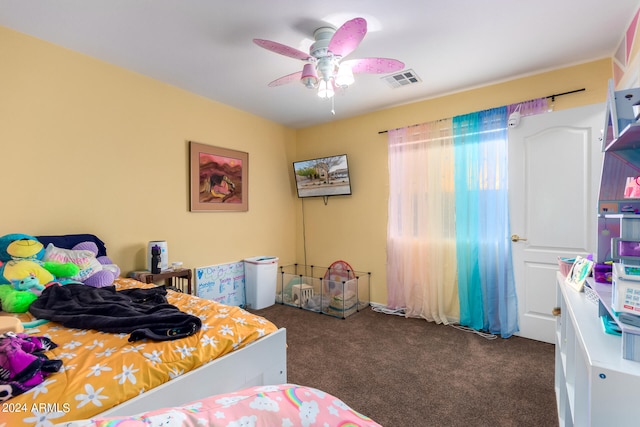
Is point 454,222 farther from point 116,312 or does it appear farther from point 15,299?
point 15,299

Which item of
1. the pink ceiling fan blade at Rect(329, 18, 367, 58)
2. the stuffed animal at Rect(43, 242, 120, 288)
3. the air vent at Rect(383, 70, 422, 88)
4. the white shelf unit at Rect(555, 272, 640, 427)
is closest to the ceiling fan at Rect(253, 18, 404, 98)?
the pink ceiling fan blade at Rect(329, 18, 367, 58)

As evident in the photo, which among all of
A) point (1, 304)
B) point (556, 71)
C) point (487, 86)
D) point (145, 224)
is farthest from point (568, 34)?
point (1, 304)

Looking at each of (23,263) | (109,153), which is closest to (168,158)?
(109,153)

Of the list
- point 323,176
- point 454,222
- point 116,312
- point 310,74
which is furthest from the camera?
point 323,176

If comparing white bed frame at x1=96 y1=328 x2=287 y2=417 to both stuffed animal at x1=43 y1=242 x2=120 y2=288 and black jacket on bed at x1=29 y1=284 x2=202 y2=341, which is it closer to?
black jacket on bed at x1=29 y1=284 x2=202 y2=341

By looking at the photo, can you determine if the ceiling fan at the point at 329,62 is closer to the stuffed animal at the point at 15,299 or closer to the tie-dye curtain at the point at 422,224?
the tie-dye curtain at the point at 422,224

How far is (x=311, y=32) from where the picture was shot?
2.12 metres

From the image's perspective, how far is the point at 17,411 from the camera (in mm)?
860

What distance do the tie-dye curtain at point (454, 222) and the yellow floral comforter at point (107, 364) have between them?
7.27 ft

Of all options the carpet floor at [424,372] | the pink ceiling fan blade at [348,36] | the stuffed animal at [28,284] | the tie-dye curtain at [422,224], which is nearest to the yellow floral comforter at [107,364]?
the stuffed animal at [28,284]

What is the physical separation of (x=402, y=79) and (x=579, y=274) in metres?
2.13

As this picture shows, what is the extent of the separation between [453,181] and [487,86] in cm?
97

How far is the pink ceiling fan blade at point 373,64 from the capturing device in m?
2.03

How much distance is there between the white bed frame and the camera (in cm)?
106
